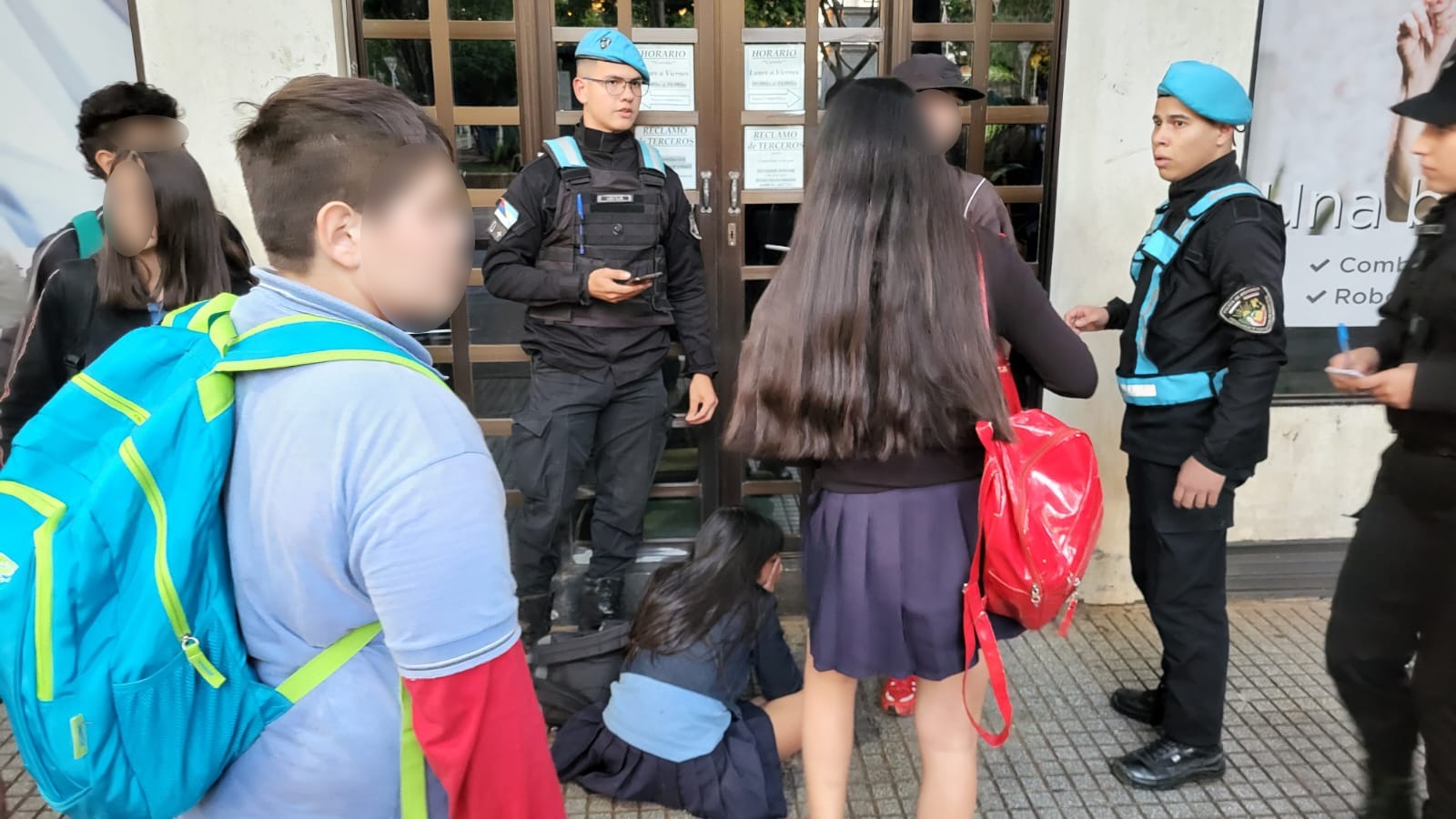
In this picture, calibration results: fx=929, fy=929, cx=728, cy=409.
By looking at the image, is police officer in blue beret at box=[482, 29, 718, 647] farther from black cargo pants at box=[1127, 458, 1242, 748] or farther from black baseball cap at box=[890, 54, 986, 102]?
black cargo pants at box=[1127, 458, 1242, 748]

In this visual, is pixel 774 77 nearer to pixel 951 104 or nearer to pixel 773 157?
pixel 773 157

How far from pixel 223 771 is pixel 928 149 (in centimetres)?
158

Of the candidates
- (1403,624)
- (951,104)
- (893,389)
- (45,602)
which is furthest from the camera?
(951,104)

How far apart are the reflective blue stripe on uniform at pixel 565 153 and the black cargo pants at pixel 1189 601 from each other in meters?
2.11

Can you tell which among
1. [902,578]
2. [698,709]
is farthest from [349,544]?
[698,709]

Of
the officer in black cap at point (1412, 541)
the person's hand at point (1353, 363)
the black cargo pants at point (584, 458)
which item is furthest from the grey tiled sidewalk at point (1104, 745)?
the person's hand at point (1353, 363)

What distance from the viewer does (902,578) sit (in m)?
2.00

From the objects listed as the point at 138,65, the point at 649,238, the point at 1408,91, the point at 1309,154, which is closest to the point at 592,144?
the point at 649,238

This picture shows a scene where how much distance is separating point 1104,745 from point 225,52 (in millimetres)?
3833

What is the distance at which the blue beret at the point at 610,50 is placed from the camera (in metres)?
3.13

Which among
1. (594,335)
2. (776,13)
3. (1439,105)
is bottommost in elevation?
(594,335)

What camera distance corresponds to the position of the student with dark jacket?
2.56 meters

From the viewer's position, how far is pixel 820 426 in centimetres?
193

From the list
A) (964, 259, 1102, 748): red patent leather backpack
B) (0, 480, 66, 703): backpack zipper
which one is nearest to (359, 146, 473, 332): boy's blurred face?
(0, 480, 66, 703): backpack zipper
